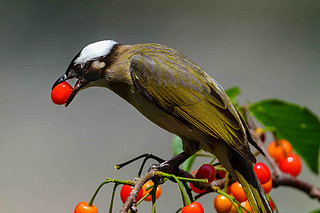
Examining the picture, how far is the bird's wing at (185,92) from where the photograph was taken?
6.32 ft

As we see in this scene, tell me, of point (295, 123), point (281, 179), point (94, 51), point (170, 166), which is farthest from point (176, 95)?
point (295, 123)

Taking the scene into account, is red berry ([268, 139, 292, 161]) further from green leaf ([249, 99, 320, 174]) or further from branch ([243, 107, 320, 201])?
branch ([243, 107, 320, 201])

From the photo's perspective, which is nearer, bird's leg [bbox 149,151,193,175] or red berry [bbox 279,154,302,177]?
bird's leg [bbox 149,151,193,175]

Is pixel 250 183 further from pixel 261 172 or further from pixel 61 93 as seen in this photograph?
pixel 61 93

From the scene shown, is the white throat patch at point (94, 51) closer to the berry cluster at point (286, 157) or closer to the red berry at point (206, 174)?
the red berry at point (206, 174)

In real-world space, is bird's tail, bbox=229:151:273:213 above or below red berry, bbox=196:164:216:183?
below

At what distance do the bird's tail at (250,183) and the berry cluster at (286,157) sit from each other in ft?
2.09

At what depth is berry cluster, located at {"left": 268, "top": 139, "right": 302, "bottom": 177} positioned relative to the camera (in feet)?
7.93

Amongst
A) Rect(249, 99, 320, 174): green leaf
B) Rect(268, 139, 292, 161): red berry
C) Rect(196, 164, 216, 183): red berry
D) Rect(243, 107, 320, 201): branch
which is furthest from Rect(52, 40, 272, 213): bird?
Rect(268, 139, 292, 161): red berry

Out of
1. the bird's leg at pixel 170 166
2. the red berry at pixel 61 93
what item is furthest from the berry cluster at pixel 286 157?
the red berry at pixel 61 93

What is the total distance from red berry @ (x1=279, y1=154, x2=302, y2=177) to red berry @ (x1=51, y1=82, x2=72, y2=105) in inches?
47.0

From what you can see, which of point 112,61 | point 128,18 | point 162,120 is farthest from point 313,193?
point 128,18

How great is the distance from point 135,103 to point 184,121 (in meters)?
0.23

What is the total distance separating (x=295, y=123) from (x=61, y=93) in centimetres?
126
